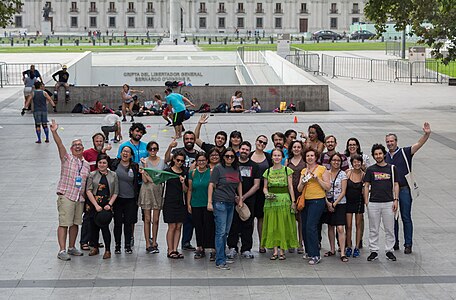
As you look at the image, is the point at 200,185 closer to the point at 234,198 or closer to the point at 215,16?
the point at 234,198

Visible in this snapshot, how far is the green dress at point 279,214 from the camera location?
41.6ft

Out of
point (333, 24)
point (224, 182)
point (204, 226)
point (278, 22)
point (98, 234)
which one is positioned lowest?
point (98, 234)

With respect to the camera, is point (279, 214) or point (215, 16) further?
point (215, 16)

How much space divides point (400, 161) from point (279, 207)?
5.88 feet

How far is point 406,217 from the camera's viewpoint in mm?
13180

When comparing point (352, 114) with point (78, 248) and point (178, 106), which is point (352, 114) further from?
point (78, 248)

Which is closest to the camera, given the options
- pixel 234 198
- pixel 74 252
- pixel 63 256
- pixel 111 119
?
pixel 234 198

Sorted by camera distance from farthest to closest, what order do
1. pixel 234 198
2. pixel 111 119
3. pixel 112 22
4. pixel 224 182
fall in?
pixel 112 22 < pixel 111 119 < pixel 234 198 < pixel 224 182

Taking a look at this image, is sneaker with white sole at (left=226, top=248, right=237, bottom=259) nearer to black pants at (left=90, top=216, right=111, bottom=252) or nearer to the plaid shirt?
black pants at (left=90, top=216, right=111, bottom=252)

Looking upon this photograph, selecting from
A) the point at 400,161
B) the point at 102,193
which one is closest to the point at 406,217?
the point at 400,161

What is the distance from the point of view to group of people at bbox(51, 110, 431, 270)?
1262cm

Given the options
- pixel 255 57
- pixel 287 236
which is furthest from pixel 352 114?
pixel 255 57

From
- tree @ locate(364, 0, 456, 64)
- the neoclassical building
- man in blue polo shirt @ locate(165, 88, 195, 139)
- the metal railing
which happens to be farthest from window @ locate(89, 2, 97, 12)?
man in blue polo shirt @ locate(165, 88, 195, 139)

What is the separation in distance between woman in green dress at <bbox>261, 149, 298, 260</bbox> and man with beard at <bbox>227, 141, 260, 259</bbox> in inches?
7.9
